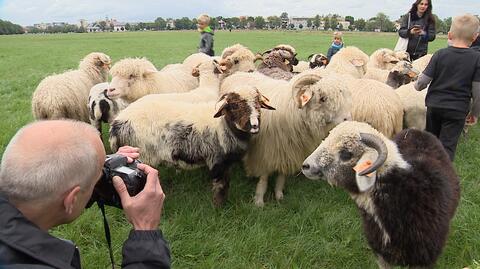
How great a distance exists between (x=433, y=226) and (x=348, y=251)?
1039mm

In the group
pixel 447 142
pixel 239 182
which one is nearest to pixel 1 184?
pixel 239 182

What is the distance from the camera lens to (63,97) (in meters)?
6.01

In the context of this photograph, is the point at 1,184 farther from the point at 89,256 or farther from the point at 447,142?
the point at 447,142

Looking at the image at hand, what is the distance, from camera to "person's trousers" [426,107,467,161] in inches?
181

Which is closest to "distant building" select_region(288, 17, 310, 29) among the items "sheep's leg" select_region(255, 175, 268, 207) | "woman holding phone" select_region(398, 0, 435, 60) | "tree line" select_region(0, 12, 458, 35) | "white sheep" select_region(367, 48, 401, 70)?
"tree line" select_region(0, 12, 458, 35)

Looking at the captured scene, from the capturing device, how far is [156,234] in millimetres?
1872

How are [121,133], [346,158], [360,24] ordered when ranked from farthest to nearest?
[360,24], [121,133], [346,158]

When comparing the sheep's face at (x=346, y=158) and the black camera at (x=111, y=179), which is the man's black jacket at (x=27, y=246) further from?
the sheep's face at (x=346, y=158)

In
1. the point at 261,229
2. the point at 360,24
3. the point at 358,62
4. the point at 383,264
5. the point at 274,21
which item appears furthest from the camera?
the point at 274,21

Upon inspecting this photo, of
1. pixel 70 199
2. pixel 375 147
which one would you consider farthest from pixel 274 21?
pixel 70 199

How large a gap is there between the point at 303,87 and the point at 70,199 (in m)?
3.14

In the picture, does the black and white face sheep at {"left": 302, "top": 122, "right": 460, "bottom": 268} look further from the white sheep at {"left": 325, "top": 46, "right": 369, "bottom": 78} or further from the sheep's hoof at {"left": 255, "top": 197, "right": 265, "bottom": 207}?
the white sheep at {"left": 325, "top": 46, "right": 369, "bottom": 78}

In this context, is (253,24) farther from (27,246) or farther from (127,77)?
(27,246)

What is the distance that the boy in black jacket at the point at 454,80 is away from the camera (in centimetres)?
434
